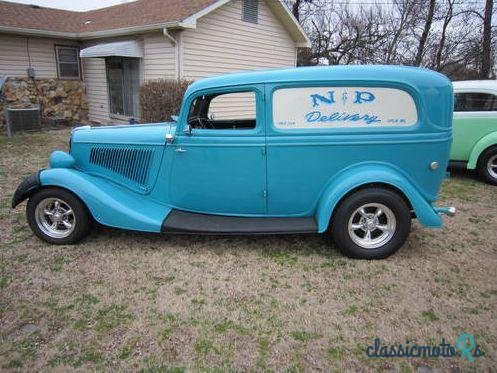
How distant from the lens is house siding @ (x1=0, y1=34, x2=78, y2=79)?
39.6ft

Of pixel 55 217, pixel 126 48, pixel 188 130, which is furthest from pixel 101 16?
pixel 188 130

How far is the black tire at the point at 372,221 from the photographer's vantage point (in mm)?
3752

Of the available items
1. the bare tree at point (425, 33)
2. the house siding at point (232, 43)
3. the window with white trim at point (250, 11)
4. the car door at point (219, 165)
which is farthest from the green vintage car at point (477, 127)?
the bare tree at point (425, 33)

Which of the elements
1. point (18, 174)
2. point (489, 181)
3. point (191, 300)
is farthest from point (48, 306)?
point (489, 181)

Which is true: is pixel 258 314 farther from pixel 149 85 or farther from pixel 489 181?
pixel 149 85

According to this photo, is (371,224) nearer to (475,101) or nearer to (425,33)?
(475,101)

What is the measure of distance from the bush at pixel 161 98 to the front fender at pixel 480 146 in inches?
266

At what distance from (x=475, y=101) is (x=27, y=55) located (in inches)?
524

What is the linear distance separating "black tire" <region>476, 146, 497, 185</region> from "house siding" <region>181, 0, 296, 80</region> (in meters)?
7.89

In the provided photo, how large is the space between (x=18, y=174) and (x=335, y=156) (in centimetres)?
611

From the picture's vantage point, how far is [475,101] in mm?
6785

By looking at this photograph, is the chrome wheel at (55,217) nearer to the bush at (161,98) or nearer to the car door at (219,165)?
the car door at (219,165)

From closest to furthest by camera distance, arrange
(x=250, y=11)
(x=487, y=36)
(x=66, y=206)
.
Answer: (x=66, y=206)
(x=250, y=11)
(x=487, y=36)

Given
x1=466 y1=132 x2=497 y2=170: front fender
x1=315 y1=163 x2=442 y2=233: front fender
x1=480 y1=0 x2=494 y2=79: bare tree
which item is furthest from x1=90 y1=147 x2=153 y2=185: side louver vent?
x1=480 y1=0 x2=494 y2=79: bare tree
